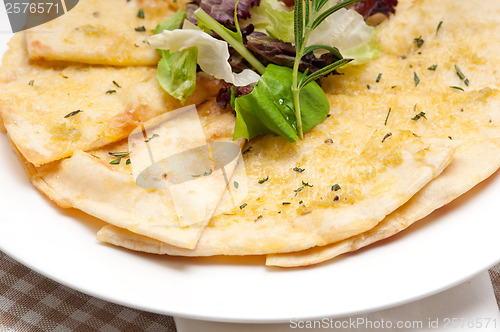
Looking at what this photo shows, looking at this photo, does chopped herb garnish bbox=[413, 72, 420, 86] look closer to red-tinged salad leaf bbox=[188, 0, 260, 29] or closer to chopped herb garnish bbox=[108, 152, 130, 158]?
red-tinged salad leaf bbox=[188, 0, 260, 29]

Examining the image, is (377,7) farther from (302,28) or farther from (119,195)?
(119,195)

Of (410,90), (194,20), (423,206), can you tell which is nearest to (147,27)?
(194,20)

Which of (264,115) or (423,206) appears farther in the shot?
(264,115)

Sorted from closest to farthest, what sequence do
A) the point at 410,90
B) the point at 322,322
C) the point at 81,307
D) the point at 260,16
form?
the point at 322,322, the point at 81,307, the point at 410,90, the point at 260,16

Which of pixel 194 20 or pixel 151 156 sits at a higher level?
pixel 194 20

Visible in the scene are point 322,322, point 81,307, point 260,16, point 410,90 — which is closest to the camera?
point 322,322

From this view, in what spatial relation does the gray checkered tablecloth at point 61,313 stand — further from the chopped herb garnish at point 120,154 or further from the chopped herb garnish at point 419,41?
the chopped herb garnish at point 419,41

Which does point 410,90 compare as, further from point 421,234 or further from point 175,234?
point 175,234

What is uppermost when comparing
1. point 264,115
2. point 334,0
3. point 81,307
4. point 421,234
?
point 334,0
